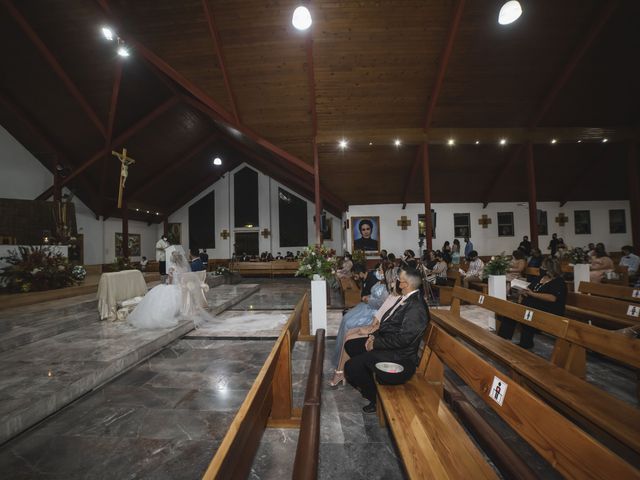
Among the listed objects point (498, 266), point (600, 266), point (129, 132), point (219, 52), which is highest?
point (219, 52)

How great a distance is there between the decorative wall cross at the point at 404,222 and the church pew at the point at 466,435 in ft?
36.8

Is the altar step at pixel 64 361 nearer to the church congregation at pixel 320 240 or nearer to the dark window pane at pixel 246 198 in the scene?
the church congregation at pixel 320 240

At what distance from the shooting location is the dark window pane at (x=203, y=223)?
17.3 meters

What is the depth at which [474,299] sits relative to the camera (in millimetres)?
3623

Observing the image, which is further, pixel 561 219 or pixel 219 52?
pixel 561 219

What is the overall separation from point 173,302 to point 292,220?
41.8ft

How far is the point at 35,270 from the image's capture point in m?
5.80

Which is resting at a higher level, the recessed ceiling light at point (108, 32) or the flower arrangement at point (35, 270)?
the recessed ceiling light at point (108, 32)

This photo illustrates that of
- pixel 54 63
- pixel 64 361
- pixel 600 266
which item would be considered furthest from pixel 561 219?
pixel 54 63

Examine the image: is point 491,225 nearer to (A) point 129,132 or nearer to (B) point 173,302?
(B) point 173,302

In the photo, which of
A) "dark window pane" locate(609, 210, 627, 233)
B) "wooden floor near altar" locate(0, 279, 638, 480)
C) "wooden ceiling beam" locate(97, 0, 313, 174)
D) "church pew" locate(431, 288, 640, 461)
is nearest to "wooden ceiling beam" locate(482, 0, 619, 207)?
"wooden ceiling beam" locate(97, 0, 313, 174)

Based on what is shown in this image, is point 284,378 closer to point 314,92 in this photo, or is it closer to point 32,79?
point 314,92

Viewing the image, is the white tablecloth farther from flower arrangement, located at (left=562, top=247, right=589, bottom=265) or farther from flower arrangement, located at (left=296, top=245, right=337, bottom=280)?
flower arrangement, located at (left=562, top=247, right=589, bottom=265)

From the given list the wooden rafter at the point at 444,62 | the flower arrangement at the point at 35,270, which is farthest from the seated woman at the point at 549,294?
the flower arrangement at the point at 35,270
